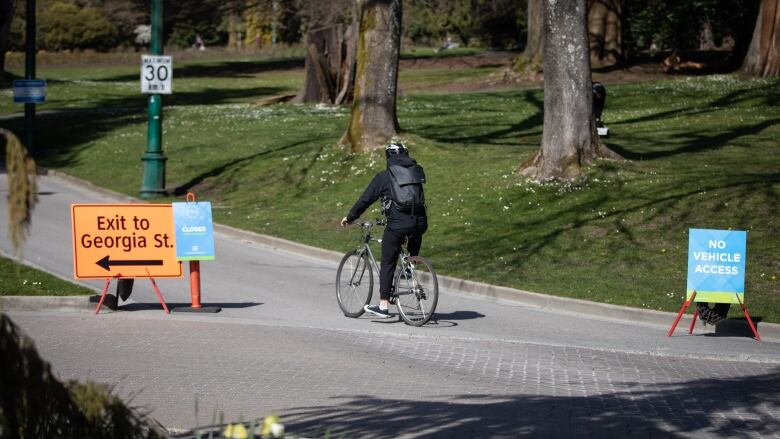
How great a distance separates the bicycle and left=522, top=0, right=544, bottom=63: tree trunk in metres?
31.8

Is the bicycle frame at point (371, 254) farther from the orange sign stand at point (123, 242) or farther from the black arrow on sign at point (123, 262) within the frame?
the black arrow on sign at point (123, 262)

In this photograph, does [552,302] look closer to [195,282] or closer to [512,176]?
[195,282]

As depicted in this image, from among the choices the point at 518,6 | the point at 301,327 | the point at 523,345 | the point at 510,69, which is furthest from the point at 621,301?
the point at 518,6

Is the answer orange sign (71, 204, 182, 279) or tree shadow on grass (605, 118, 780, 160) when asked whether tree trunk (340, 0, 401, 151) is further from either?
orange sign (71, 204, 182, 279)

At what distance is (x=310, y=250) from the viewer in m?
18.8

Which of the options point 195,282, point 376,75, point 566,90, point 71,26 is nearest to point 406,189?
point 195,282

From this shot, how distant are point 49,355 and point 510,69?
37.9 metres

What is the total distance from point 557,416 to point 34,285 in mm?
7834

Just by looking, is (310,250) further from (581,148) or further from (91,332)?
(91,332)

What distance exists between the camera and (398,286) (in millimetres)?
13016

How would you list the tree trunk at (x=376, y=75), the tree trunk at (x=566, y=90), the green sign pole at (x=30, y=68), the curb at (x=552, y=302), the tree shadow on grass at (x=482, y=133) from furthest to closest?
the green sign pole at (x=30, y=68) → the tree shadow on grass at (x=482, y=133) → the tree trunk at (x=376, y=75) → the tree trunk at (x=566, y=90) → the curb at (x=552, y=302)

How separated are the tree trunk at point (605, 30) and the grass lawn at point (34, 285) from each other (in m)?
36.6

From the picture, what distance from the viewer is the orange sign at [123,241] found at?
13531 mm

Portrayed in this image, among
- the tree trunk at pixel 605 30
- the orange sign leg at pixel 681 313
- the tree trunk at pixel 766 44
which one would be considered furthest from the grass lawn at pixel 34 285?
the tree trunk at pixel 605 30
